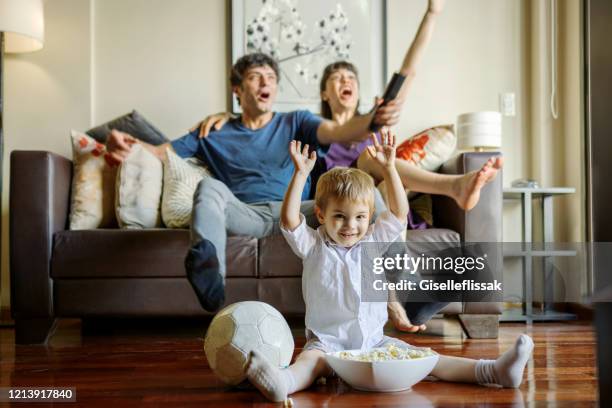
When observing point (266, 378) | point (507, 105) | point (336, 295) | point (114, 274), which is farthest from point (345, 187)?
point (507, 105)

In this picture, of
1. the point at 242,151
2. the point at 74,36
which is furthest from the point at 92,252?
the point at 74,36

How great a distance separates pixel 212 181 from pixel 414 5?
1774 mm

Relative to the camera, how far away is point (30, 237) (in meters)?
2.41

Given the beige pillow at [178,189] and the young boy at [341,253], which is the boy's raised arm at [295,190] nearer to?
the young boy at [341,253]

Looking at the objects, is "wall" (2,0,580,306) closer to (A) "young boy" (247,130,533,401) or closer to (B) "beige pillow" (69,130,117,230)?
(B) "beige pillow" (69,130,117,230)

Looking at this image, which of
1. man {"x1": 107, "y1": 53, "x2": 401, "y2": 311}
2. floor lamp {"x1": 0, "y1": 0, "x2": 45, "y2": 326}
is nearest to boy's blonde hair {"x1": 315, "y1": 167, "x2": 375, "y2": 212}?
man {"x1": 107, "y1": 53, "x2": 401, "y2": 311}

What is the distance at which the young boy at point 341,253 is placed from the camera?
5.14 feet

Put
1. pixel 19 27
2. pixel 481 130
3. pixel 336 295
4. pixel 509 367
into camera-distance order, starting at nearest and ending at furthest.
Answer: pixel 509 367, pixel 336 295, pixel 19 27, pixel 481 130

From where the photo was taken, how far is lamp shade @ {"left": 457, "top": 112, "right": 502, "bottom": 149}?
312cm

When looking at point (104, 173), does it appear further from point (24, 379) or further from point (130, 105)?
point (24, 379)

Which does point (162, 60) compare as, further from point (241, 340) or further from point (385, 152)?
point (241, 340)

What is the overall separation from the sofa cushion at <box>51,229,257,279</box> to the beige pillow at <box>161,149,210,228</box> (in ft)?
0.65

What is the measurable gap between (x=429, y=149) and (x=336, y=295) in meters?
1.41

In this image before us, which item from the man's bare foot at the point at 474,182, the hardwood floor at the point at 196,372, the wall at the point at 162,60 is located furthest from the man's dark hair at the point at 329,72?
the hardwood floor at the point at 196,372
